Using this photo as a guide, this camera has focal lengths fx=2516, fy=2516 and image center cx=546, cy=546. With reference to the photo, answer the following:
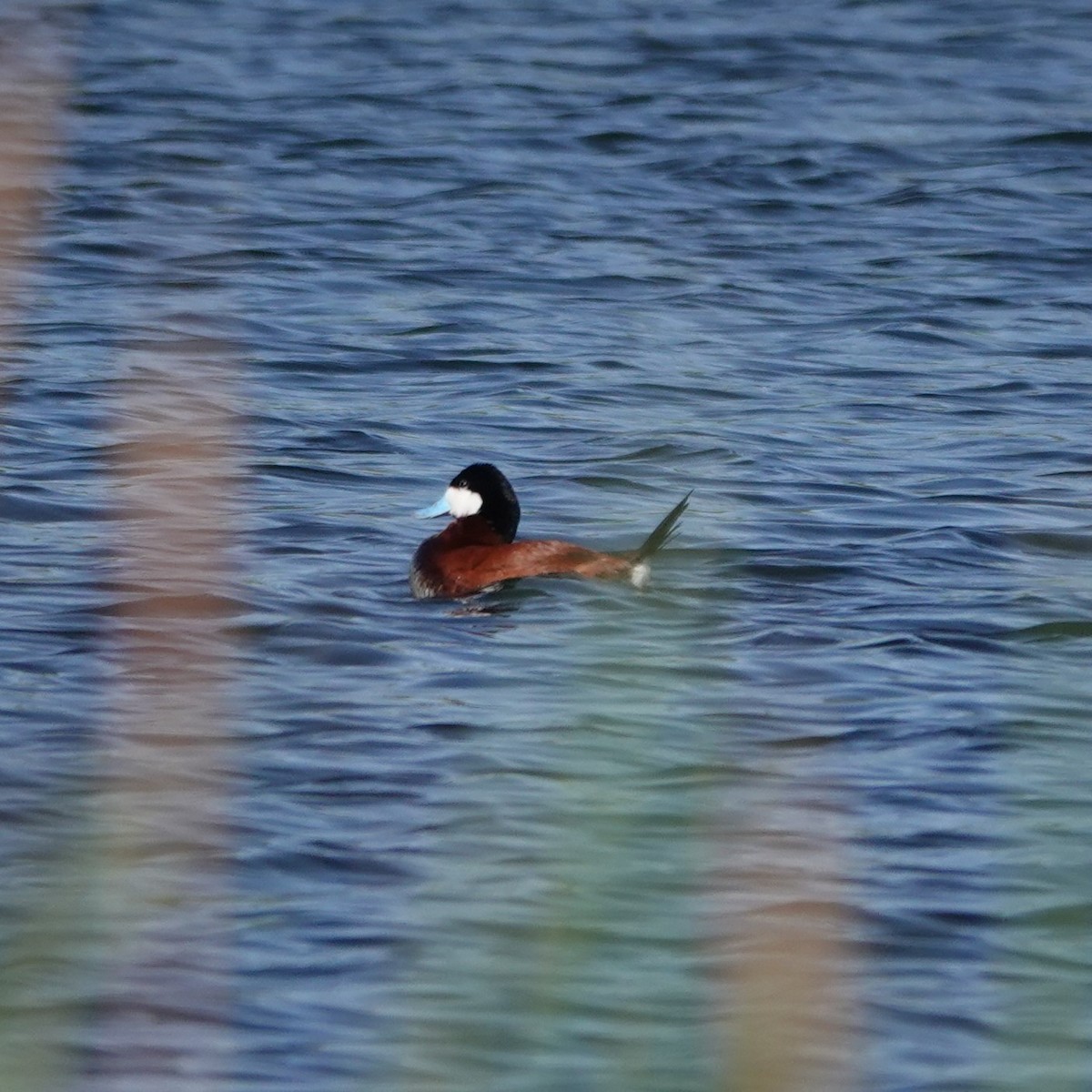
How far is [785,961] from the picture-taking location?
3.62 metres

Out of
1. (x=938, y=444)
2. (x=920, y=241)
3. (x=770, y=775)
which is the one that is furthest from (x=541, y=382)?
(x=770, y=775)

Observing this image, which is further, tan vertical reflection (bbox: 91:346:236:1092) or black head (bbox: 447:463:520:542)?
black head (bbox: 447:463:520:542)

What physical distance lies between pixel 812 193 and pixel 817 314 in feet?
9.30

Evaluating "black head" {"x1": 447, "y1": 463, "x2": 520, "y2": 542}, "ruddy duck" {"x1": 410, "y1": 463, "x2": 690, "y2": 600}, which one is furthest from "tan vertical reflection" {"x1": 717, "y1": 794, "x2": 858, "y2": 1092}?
"black head" {"x1": 447, "y1": 463, "x2": 520, "y2": 542}

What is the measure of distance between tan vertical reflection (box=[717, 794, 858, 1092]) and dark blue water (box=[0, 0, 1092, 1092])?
0.02 metres

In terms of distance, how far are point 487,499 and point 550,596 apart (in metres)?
0.54

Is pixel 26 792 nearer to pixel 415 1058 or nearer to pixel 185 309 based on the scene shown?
→ pixel 415 1058

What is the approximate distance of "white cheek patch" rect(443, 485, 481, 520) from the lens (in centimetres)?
836

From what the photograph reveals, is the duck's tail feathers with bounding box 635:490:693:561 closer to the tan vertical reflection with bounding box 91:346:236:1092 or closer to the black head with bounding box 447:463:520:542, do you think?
the black head with bounding box 447:463:520:542

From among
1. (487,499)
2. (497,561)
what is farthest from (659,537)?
(487,499)

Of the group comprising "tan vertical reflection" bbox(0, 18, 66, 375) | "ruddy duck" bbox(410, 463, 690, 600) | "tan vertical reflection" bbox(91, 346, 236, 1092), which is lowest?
"ruddy duck" bbox(410, 463, 690, 600)

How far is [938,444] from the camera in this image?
33.9 ft

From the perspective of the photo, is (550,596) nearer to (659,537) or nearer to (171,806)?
(659,537)

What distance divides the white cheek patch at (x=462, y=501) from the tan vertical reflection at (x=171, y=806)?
5.99ft
